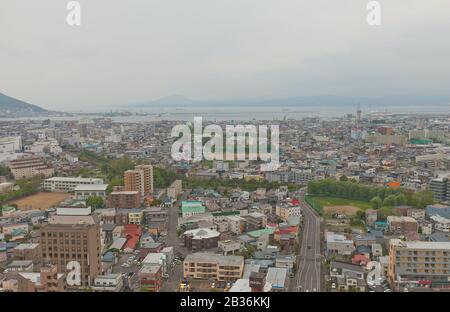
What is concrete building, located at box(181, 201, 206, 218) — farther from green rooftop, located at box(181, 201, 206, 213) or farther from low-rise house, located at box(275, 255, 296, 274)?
low-rise house, located at box(275, 255, 296, 274)

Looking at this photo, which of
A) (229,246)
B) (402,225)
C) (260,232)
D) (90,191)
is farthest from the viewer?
(90,191)

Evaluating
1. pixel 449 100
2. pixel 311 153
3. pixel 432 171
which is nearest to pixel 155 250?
pixel 432 171

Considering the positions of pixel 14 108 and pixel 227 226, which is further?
pixel 14 108

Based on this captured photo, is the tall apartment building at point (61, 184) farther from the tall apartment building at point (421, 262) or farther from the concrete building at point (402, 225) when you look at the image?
the tall apartment building at point (421, 262)

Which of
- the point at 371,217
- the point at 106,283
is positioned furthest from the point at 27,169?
the point at 371,217

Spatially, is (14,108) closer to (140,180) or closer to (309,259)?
(140,180)

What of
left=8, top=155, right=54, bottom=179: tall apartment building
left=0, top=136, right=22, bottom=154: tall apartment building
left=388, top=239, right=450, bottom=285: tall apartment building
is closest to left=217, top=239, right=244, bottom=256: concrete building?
left=388, top=239, right=450, bottom=285: tall apartment building
